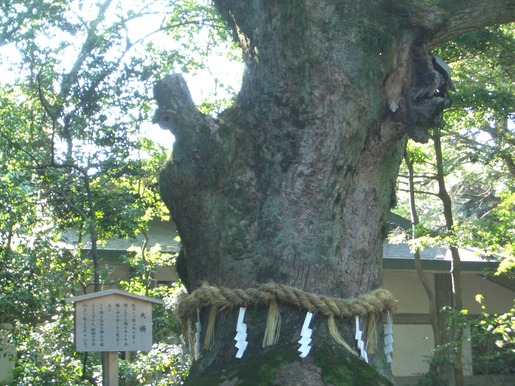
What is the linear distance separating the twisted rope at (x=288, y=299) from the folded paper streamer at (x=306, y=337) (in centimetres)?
5

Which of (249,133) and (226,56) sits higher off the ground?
(226,56)

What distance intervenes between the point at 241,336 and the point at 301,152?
2.76 feet

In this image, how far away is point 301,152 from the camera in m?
3.30

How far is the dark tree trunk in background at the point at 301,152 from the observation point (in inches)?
126

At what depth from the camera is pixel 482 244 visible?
372 inches

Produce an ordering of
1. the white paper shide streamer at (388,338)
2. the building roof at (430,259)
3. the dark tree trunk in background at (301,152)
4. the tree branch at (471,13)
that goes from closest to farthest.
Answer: the dark tree trunk in background at (301,152) < the white paper shide streamer at (388,338) < the tree branch at (471,13) < the building roof at (430,259)

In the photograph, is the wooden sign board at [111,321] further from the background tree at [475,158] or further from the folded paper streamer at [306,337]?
the background tree at [475,158]

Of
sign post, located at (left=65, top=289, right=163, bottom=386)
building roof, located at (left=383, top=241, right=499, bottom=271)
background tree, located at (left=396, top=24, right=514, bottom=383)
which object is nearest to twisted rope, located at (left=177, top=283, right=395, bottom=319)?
sign post, located at (left=65, top=289, right=163, bottom=386)

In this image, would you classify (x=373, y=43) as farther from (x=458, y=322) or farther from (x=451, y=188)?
(x=451, y=188)

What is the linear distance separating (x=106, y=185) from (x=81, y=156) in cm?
85

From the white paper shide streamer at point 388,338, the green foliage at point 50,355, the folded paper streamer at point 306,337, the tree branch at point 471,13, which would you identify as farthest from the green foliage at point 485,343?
the folded paper streamer at point 306,337

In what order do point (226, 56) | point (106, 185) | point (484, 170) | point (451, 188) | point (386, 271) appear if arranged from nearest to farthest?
1. point (106, 185)
2. point (226, 56)
3. point (386, 271)
4. point (484, 170)
5. point (451, 188)

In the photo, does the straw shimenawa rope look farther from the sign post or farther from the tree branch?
the sign post

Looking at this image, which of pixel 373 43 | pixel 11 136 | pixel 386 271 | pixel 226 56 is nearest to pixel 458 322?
pixel 386 271
